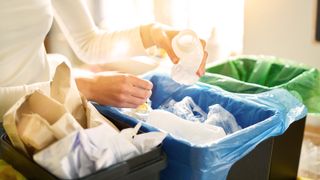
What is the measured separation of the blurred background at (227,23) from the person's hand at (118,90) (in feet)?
2.34

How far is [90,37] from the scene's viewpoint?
1.00m

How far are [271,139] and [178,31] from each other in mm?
293

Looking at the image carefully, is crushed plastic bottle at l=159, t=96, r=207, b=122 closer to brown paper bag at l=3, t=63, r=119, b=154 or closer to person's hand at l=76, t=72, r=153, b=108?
person's hand at l=76, t=72, r=153, b=108

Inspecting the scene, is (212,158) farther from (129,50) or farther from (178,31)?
(129,50)

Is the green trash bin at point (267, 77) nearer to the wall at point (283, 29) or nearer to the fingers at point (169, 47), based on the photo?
the fingers at point (169, 47)

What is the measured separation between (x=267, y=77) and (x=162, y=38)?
1.32 feet

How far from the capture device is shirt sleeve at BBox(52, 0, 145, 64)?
933 millimetres

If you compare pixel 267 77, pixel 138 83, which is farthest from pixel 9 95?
pixel 267 77

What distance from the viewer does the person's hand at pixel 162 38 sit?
2.66ft

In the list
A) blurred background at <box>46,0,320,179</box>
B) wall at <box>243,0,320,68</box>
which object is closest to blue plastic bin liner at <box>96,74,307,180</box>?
blurred background at <box>46,0,320,179</box>

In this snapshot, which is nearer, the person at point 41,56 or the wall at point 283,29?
the person at point 41,56

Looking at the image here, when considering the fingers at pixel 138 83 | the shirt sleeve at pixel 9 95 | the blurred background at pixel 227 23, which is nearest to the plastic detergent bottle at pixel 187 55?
the fingers at pixel 138 83

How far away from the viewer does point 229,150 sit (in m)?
0.58

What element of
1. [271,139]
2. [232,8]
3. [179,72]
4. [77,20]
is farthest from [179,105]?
[232,8]
